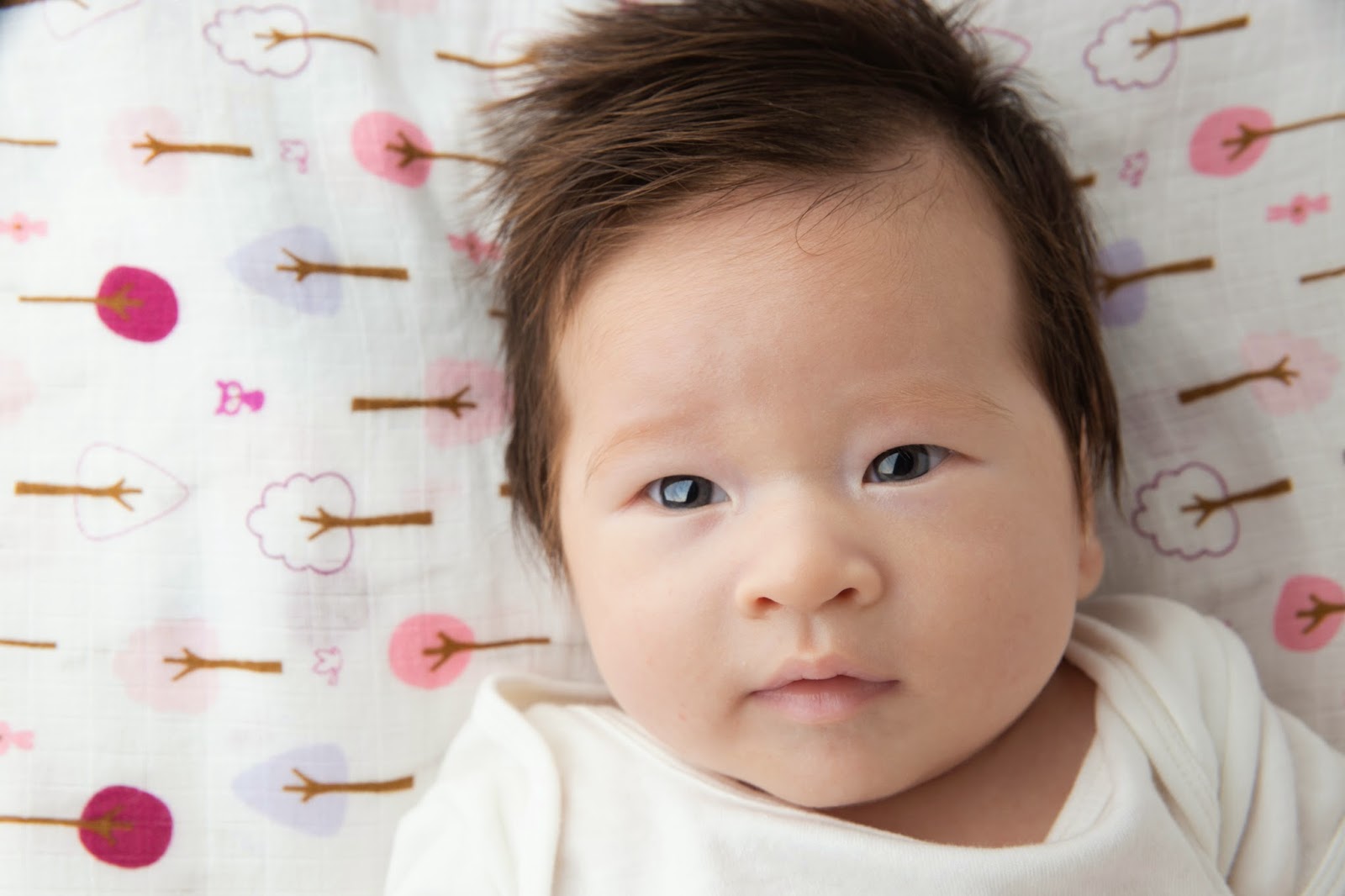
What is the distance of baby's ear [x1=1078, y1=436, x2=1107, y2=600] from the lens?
118 centimetres

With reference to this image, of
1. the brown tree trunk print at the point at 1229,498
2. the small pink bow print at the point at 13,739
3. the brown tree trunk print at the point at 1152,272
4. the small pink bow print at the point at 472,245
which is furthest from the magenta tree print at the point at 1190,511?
the small pink bow print at the point at 13,739

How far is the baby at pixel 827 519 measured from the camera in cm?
101

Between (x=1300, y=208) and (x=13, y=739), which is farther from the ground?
(x=1300, y=208)

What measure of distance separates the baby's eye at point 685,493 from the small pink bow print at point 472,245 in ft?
1.48

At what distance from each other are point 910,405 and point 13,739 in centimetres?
97

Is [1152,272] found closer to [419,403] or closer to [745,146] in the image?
[745,146]

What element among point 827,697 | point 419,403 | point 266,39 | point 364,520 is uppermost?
point 266,39

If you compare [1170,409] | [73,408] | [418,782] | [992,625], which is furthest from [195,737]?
[1170,409]

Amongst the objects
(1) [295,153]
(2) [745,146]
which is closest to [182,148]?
(1) [295,153]

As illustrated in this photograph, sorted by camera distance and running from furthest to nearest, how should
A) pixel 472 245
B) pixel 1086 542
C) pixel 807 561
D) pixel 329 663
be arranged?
pixel 472 245
pixel 329 663
pixel 1086 542
pixel 807 561

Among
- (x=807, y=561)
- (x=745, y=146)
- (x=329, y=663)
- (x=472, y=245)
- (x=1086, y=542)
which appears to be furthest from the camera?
(x=472, y=245)

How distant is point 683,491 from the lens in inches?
42.5

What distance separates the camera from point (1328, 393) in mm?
1360

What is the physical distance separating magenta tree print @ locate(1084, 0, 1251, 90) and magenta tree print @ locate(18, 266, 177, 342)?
1.11 metres
